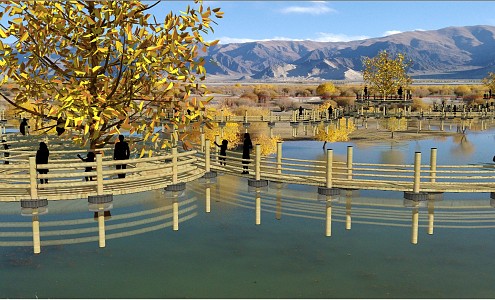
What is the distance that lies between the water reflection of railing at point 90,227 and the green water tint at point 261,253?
9 centimetres

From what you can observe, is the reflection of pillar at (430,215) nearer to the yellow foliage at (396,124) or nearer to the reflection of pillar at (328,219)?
the reflection of pillar at (328,219)

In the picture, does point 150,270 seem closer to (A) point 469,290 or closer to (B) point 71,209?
(B) point 71,209

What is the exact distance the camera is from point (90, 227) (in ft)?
62.0

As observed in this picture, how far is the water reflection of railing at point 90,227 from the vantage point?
1763 cm

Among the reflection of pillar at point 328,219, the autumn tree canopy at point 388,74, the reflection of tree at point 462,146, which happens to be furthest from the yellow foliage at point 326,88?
the reflection of pillar at point 328,219

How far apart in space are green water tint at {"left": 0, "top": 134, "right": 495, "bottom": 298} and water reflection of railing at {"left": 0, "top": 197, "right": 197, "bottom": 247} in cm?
9

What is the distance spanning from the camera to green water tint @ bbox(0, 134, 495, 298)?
47.2 feet

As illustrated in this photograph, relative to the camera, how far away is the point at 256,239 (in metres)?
18.4

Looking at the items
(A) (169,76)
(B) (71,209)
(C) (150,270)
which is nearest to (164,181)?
(B) (71,209)

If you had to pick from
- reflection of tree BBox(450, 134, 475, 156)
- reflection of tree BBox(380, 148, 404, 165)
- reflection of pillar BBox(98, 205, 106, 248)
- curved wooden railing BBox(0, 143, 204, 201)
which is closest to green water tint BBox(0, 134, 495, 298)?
reflection of pillar BBox(98, 205, 106, 248)

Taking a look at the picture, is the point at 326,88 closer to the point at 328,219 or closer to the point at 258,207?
the point at 258,207

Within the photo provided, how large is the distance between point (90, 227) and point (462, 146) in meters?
44.9

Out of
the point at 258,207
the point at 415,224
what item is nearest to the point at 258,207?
the point at 258,207

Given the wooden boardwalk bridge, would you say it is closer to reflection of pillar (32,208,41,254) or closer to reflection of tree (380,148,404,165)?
reflection of pillar (32,208,41,254)
